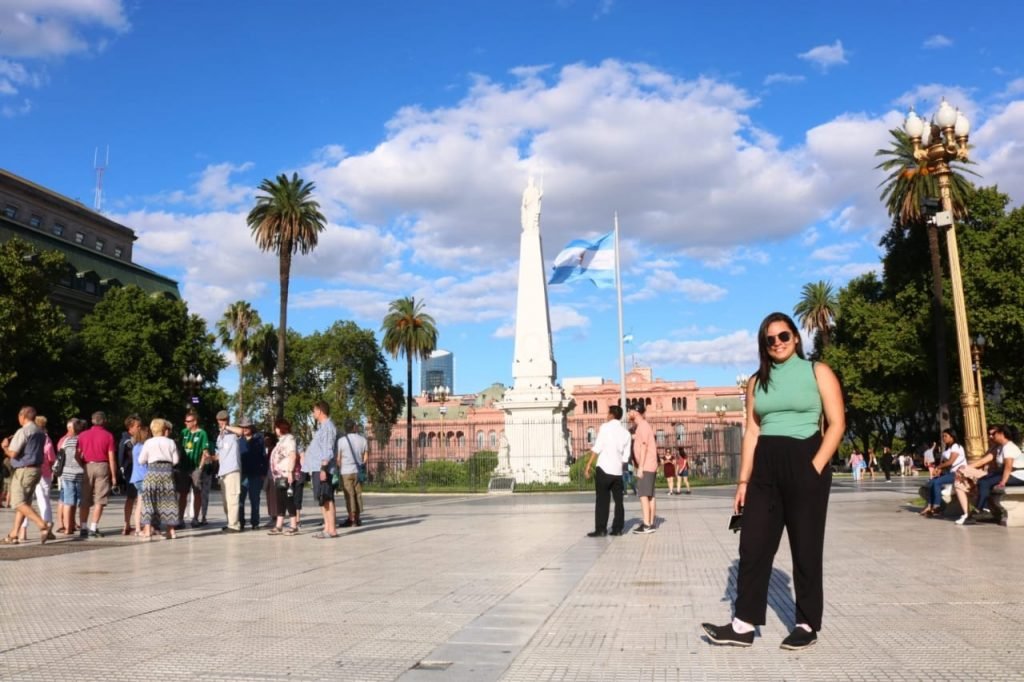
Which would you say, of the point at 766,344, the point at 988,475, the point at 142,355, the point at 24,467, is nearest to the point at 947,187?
the point at 988,475

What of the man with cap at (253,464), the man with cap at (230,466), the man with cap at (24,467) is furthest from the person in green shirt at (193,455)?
the man with cap at (24,467)

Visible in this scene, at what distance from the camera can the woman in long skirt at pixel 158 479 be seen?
11.7 m

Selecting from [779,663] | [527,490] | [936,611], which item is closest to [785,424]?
[779,663]

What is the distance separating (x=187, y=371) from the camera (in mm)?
47375

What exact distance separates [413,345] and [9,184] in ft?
96.0

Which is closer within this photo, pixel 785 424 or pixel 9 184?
pixel 785 424

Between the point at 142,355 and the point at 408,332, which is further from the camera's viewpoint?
the point at 408,332

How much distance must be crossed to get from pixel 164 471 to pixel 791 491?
9.56 metres

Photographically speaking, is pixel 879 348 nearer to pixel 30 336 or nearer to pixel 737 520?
pixel 30 336

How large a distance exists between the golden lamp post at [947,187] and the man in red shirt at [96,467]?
12.9 m

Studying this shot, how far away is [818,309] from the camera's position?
6406cm

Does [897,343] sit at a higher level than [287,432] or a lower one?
higher

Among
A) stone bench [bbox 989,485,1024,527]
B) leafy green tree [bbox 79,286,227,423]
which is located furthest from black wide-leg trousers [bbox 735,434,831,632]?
leafy green tree [bbox 79,286,227,423]

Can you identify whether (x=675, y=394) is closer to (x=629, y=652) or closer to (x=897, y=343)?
(x=897, y=343)
